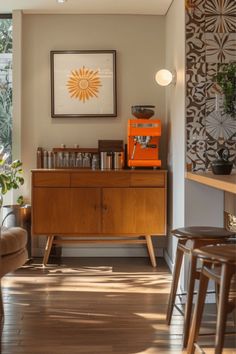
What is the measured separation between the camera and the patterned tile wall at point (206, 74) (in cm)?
426

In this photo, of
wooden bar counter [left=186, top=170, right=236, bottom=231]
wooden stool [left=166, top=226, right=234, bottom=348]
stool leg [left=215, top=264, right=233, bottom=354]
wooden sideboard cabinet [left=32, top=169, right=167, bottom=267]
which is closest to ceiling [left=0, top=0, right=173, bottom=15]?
wooden sideboard cabinet [left=32, top=169, right=167, bottom=267]

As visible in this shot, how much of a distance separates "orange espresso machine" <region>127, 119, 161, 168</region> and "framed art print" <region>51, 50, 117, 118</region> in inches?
21.9

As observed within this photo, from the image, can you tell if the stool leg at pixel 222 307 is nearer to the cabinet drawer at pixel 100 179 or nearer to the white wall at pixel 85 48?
the cabinet drawer at pixel 100 179

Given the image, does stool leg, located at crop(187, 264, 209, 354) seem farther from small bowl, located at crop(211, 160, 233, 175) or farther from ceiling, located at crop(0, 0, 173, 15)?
ceiling, located at crop(0, 0, 173, 15)

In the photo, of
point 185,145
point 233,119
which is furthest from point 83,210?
point 233,119

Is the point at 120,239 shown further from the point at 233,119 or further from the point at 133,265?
the point at 233,119

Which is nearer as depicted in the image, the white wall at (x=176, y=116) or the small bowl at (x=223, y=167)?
the small bowl at (x=223, y=167)

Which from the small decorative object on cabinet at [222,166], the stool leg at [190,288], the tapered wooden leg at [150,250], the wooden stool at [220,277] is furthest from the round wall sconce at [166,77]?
the wooden stool at [220,277]

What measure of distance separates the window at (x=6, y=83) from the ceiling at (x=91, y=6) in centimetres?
19

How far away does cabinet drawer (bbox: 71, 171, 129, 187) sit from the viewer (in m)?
5.27

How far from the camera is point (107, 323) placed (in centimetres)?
365

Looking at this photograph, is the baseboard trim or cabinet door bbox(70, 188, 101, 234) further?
the baseboard trim

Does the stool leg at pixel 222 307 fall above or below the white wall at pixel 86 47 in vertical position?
below

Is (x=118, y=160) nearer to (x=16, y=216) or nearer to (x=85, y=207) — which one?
(x=85, y=207)
